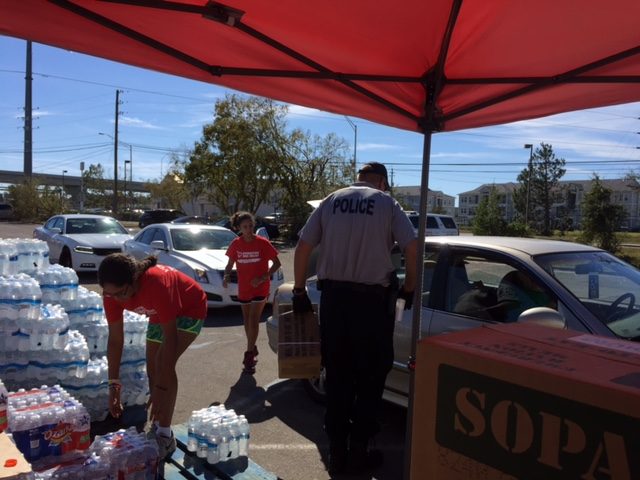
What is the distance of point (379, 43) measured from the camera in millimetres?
2803

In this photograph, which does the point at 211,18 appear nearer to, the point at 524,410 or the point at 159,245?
the point at 524,410

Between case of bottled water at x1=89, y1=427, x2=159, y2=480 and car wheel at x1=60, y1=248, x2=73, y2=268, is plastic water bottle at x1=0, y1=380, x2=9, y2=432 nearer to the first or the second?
case of bottled water at x1=89, y1=427, x2=159, y2=480

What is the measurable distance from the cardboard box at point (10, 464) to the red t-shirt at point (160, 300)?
131 centimetres

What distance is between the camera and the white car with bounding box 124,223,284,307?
352 inches

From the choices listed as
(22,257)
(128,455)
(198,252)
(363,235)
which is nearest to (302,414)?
(128,455)

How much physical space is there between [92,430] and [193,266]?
4.92 meters

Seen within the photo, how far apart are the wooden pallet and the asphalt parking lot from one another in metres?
0.36

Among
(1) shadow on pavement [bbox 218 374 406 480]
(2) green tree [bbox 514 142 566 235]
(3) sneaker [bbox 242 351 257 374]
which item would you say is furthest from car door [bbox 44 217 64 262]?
(2) green tree [bbox 514 142 566 235]

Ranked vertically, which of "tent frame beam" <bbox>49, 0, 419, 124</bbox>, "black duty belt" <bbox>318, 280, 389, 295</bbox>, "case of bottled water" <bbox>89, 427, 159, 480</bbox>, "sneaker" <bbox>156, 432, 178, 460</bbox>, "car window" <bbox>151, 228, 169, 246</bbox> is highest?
"tent frame beam" <bbox>49, 0, 419, 124</bbox>

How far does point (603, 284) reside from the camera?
390cm

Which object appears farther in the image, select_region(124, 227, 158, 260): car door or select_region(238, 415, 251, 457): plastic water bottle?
select_region(124, 227, 158, 260): car door

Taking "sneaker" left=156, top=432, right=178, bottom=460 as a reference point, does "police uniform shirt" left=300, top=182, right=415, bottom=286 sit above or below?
above

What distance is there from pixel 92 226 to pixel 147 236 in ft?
13.8

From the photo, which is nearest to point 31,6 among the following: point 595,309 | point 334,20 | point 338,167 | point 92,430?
point 334,20
